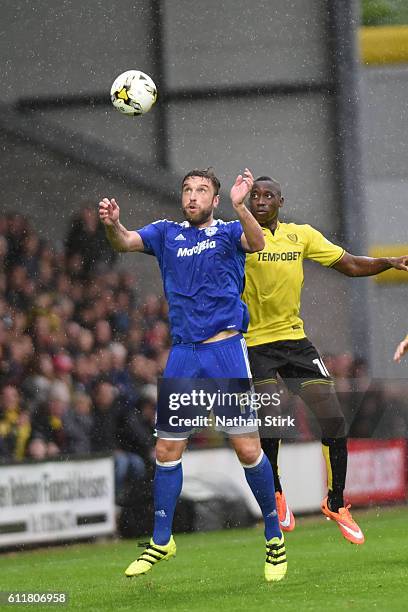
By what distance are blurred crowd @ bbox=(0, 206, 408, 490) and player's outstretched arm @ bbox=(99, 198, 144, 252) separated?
3.83 m

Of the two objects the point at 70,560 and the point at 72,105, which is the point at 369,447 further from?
the point at 72,105

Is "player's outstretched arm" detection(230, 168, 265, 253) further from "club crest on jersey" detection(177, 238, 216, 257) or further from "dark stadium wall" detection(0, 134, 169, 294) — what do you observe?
"dark stadium wall" detection(0, 134, 169, 294)

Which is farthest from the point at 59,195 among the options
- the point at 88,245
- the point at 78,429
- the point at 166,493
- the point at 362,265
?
the point at 166,493

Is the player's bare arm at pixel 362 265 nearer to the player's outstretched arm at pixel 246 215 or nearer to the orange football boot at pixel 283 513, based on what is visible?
the player's outstretched arm at pixel 246 215

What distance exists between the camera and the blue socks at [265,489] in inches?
248

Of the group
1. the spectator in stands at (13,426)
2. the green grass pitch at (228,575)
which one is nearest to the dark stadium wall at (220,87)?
the spectator in stands at (13,426)

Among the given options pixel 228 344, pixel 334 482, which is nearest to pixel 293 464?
pixel 334 482

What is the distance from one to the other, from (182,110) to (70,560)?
7.59 m

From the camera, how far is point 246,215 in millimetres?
5992

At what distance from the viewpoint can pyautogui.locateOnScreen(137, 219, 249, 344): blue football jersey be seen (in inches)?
245

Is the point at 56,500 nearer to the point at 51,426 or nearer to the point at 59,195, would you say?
the point at 51,426

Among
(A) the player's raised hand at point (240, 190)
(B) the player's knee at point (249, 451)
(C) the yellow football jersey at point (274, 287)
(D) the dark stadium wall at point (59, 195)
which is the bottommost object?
(B) the player's knee at point (249, 451)

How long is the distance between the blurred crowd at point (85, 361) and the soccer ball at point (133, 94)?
3.32 meters

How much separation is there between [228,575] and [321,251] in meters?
1.74
